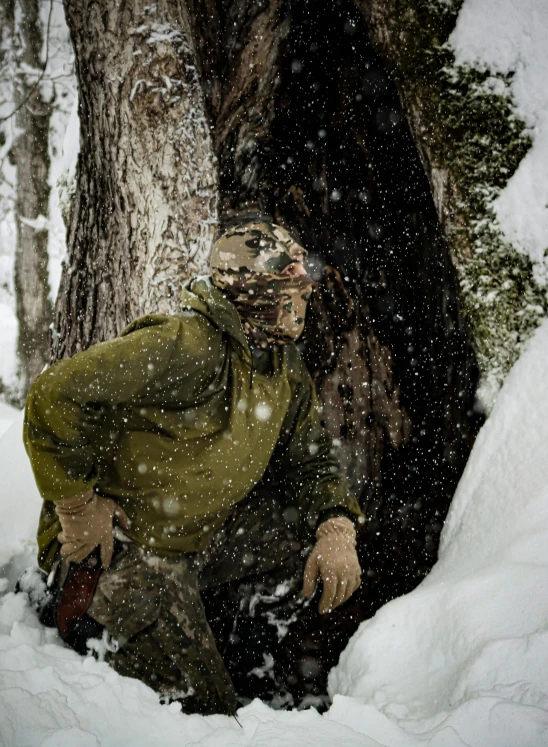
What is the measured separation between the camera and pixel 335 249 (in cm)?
241

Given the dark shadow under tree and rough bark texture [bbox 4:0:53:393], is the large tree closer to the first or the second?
the dark shadow under tree

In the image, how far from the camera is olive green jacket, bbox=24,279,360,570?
5.05 ft

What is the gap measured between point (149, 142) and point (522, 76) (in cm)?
157

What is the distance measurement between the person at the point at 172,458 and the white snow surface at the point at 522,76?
1000mm

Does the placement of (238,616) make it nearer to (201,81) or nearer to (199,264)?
(199,264)

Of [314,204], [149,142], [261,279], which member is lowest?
[261,279]

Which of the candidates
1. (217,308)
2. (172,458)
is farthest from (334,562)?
(217,308)

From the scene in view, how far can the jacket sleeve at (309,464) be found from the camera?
6.73ft

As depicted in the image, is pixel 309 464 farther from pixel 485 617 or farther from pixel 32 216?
pixel 32 216

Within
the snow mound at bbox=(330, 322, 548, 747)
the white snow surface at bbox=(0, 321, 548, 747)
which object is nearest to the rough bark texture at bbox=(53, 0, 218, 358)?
the white snow surface at bbox=(0, 321, 548, 747)

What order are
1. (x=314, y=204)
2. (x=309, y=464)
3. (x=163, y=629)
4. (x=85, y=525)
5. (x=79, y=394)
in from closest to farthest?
1. (x=79, y=394)
2. (x=85, y=525)
3. (x=163, y=629)
4. (x=309, y=464)
5. (x=314, y=204)

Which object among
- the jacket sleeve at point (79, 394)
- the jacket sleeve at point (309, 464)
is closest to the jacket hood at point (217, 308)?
the jacket sleeve at point (79, 394)

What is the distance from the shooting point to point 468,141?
224 cm

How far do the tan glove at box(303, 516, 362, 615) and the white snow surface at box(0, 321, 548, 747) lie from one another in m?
0.15
